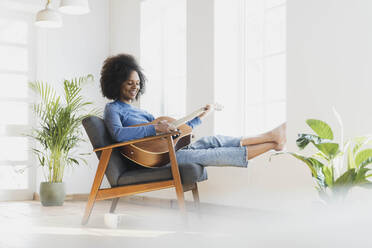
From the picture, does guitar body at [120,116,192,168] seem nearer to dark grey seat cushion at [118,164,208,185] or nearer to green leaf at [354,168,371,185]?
dark grey seat cushion at [118,164,208,185]

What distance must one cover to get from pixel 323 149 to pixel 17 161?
12.6 feet

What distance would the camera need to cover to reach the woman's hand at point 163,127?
116 inches

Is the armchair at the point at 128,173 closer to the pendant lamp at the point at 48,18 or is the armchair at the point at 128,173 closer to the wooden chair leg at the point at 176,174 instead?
the wooden chair leg at the point at 176,174

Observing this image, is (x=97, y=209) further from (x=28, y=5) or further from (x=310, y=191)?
(x=28, y=5)

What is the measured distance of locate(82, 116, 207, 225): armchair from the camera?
2.81 meters

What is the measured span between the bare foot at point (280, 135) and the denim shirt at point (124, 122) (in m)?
0.55

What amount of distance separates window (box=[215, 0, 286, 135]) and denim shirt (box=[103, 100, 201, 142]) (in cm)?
80

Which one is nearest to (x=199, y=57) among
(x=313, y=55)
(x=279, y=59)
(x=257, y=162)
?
(x=279, y=59)

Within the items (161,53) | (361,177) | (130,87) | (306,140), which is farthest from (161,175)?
(161,53)

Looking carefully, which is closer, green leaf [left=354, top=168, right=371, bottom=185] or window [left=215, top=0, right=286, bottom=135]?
green leaf [left=354, top=168, right=371, bottom=185]

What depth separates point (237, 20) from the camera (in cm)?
407

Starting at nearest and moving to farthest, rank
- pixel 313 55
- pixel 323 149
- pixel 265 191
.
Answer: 1. pixel 323 149
2. pixel 313 55
3. pixel 265 191

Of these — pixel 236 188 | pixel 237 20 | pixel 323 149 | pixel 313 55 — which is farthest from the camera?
pixel 237 20

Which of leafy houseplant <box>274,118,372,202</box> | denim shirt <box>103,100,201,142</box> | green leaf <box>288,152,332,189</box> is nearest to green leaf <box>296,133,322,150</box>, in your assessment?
leafy houseplant <box>274,118,372,202</box>
